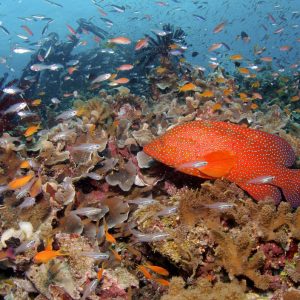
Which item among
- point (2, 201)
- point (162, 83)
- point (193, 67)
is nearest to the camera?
point (2, 201)

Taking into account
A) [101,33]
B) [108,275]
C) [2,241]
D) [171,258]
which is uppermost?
[171,258]

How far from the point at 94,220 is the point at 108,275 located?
742mm

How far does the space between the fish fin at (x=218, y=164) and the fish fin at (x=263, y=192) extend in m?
0.37

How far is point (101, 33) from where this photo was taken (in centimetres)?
2036

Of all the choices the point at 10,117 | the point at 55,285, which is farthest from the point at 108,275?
the point at 10,117

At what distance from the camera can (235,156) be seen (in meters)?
3.51

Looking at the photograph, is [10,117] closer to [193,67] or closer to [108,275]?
[108,275]

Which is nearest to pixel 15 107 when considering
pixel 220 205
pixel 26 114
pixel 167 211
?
pixel 26 114

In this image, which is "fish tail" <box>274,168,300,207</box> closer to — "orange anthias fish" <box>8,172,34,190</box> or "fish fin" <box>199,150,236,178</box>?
"fish fin" <box>199,150,236,178</box>

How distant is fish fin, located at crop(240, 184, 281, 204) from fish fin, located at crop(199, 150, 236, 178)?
37cm

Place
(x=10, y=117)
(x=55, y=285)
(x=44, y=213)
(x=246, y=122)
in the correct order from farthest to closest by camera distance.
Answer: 1. (x=10, y=117)
2. (x=246, y=122)
3. (x=44, y=213)
4. (x=55, y=285)

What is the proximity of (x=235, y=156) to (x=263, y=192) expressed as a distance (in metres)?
0.54

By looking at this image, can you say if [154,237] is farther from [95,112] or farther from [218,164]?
[95,112]

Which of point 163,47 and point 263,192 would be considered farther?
point 163,47
